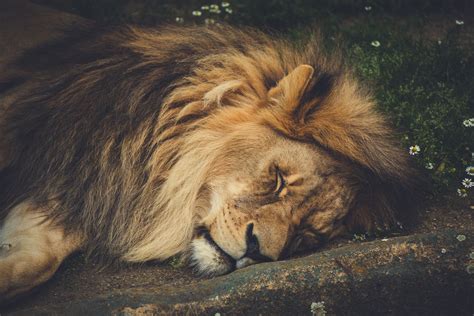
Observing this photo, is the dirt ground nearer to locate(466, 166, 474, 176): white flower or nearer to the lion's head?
the lion's head

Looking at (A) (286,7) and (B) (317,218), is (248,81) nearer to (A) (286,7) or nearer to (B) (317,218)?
(B) (317,218)

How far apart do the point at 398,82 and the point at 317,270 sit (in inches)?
95.9

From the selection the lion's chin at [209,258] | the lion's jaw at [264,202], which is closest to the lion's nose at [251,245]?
the lion's jaw at [264,202]

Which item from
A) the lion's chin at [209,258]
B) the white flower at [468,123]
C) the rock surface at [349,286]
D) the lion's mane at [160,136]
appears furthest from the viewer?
the white flower at [468,123]

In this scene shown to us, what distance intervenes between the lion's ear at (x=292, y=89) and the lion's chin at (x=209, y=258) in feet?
2.43

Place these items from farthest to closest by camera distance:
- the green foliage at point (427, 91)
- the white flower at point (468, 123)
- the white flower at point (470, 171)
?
the white flower at point (468, 123), the green foliage at point (427, 91), the white flower at point (470, 171)

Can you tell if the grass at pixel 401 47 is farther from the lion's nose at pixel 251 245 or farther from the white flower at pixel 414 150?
the lion's nose at pixel 251 245

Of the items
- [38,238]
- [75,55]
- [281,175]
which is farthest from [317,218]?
[75,55]

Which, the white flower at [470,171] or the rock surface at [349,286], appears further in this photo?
the white flower at [470,171]

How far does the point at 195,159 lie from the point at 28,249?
0.88 metres

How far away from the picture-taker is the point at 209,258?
3254 millimetres

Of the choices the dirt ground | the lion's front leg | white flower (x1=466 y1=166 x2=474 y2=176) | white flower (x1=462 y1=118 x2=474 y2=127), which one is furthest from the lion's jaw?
white flower (x1=462 y1=118 x2=474 y2=127)

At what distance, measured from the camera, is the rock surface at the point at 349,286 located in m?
2.86

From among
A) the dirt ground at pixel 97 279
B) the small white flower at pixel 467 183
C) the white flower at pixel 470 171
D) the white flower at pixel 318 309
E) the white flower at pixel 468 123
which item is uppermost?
the white flower at pixel 468 123
